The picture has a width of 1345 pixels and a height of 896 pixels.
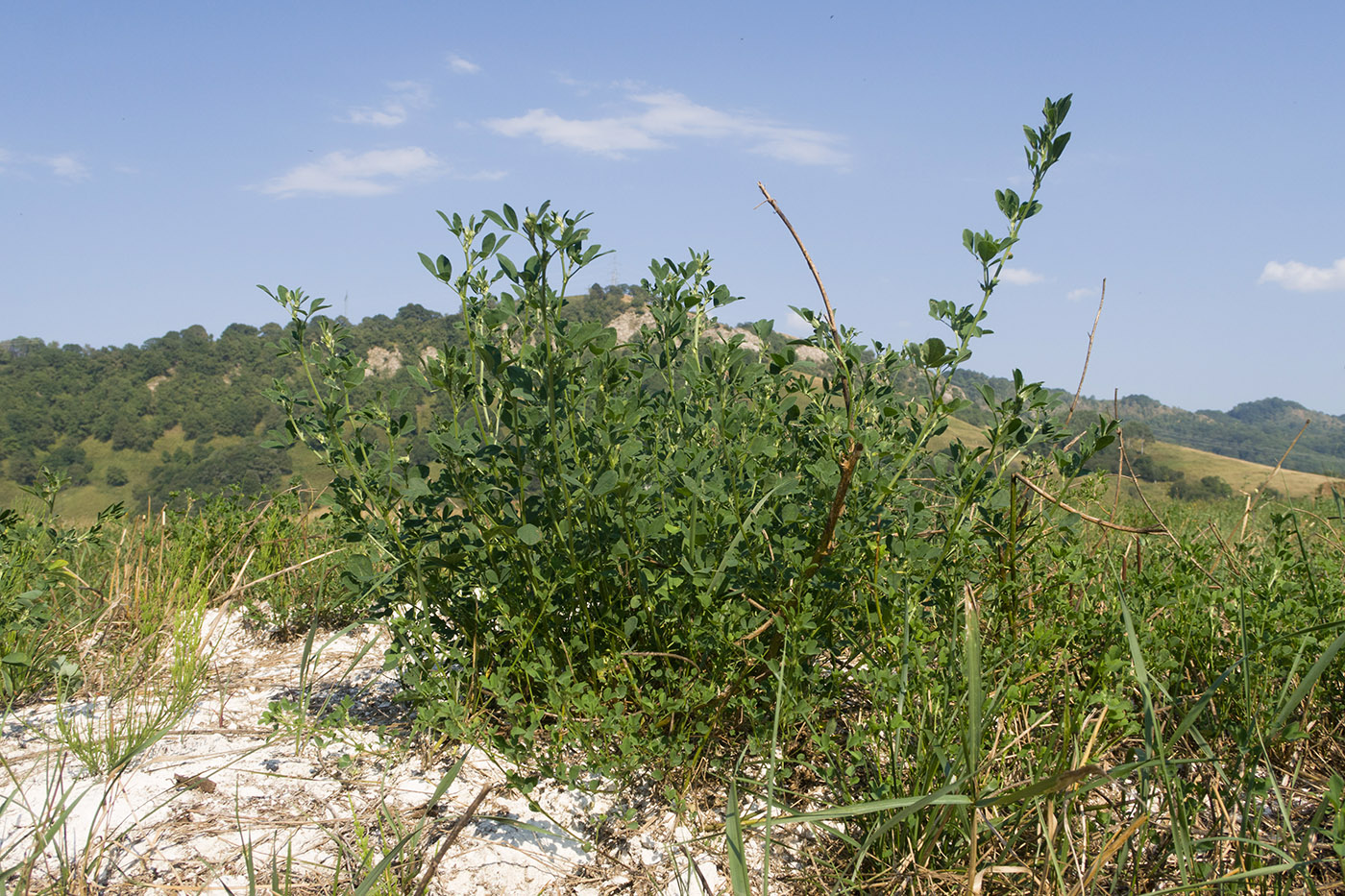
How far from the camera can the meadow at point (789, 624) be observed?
5.56 ft

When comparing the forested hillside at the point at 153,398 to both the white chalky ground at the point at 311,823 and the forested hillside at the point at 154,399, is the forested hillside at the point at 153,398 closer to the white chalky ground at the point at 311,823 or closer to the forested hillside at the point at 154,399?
the forested hillside at the point at 154,399

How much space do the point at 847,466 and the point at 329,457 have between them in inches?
57.5

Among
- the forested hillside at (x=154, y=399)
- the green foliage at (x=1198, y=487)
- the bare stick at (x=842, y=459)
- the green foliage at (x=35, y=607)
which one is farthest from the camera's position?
the forested hillside at (x=154, y=399)

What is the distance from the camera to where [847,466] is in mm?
1552

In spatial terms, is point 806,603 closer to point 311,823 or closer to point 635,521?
point 635,521

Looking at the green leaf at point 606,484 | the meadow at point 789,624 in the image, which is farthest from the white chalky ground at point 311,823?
the green leaf at point 606,484

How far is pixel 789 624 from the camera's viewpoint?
1.84m

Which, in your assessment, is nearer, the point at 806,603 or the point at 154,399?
the point at 806,603

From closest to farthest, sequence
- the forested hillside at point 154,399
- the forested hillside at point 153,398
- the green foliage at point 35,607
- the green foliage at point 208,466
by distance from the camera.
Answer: the green foliage at point 35,607
the green foliage at point 208,466
the forested hillside at point 154,399
the forested hillside at point 153,398

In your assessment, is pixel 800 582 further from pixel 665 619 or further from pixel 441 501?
pixel 441 501

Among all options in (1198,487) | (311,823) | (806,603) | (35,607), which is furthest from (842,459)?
(1198,487)

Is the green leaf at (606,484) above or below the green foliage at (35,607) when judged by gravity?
above

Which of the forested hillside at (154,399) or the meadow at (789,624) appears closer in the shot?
the meadow at (789,624)

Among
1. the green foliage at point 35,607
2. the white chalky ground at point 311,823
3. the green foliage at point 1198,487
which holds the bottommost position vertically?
the green foliage at point 1198,487
